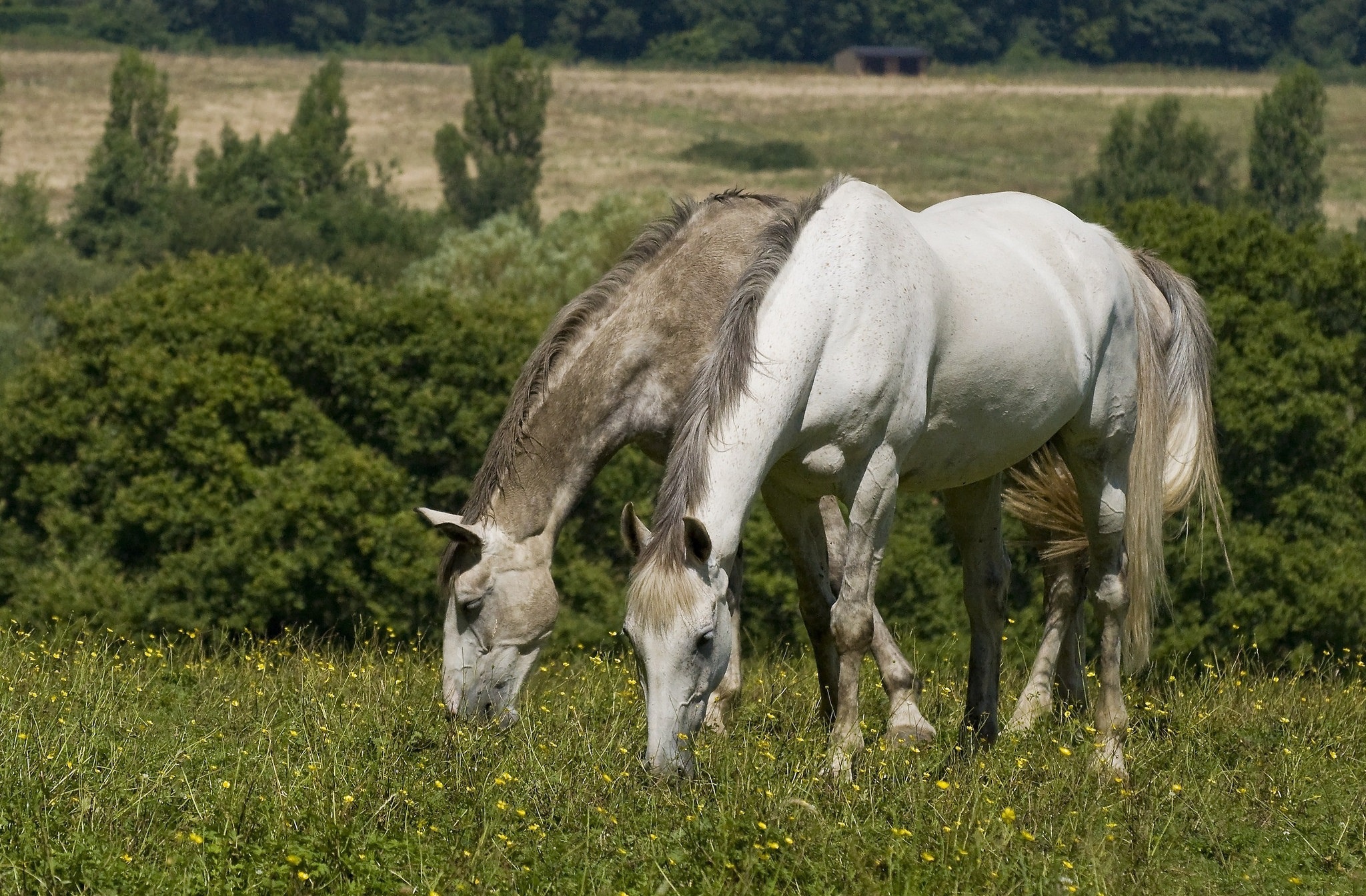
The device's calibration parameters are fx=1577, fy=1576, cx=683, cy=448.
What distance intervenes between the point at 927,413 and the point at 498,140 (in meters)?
69.9

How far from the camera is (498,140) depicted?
73.6 m

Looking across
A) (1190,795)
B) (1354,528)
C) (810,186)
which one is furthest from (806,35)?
(1190,795)

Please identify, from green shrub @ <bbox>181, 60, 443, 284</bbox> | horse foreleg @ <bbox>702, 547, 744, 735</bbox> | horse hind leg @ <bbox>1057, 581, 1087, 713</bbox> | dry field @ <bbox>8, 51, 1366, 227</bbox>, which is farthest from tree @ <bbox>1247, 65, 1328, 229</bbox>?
horse foreleg @ <bbox>702, 547, 744, 735</bbox>

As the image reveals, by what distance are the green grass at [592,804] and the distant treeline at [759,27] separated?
4400 inches

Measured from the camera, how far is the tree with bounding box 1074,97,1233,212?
2440 inches

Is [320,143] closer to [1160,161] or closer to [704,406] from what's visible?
[1160,161]

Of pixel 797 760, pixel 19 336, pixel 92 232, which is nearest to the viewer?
pixel 797 760

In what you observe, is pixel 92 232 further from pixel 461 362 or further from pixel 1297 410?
pixel 1297 410

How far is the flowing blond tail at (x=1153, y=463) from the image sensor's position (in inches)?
278

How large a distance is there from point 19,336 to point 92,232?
97.7ft

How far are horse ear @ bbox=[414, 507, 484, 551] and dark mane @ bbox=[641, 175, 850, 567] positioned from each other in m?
1.23

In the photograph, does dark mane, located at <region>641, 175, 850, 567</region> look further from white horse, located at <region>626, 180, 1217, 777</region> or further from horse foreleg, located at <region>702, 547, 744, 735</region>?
horse foreleg, located at <region>702, 547, 744, 735</region>

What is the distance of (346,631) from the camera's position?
23297 mm

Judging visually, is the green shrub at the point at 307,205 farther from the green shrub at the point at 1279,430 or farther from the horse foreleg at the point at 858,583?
the horse foreleg at the point at 858,583
